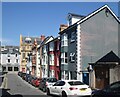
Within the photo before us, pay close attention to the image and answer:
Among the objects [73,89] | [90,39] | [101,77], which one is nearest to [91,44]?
[90,39]

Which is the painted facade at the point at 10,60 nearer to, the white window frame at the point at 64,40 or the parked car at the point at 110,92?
the white window frame at the point at 64,40

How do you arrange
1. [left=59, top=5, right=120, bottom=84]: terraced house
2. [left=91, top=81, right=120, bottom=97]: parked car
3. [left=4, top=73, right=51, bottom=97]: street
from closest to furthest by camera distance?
[left=91, top=81, right=120, bottom=97]: parked car → [left=4, top=73, right=51, bottom=97]: street → [left=59, top=5, right=120, bottom=84]: terraced house

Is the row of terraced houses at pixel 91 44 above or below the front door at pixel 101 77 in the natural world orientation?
above

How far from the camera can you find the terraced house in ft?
103

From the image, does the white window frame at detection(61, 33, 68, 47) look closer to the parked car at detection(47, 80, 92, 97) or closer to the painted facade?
the parked car at detection(47, 80, 92, 97)

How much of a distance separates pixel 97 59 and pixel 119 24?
18.9ft

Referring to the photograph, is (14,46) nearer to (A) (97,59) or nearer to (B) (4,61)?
(B) (4,61)

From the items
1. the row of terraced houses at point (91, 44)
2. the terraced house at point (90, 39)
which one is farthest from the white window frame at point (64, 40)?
the terraced house at point (90, 39)

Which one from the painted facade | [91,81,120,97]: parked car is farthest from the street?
the painted facade

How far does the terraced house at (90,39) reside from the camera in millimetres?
31281

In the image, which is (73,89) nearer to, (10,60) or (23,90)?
(23,90)

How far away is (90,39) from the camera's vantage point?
3203 centimetres

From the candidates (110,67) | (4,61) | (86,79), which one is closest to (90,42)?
(86,79)

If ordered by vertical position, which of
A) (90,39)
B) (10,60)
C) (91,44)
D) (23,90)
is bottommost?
(23,90)
